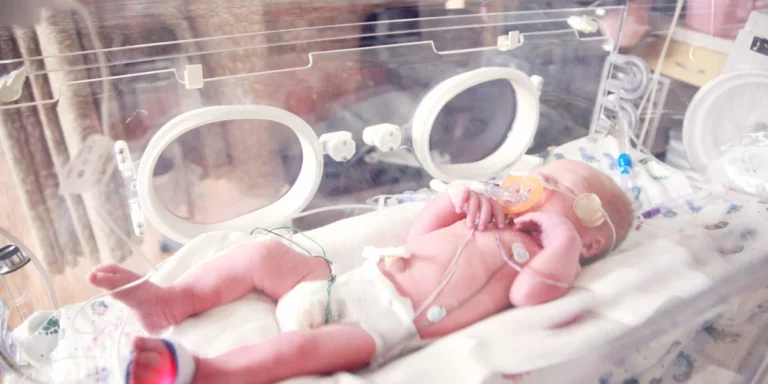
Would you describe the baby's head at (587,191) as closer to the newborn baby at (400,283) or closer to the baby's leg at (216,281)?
the newborn baby at (400,283)

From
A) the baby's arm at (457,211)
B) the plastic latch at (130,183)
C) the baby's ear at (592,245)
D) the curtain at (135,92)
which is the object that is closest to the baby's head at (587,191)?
the baby's ear at (592,245)

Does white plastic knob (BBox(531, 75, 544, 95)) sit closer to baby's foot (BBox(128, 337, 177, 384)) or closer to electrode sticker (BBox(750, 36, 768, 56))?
electrode sticker (BBox(750, 36, 768, 56))

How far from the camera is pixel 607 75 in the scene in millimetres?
1614

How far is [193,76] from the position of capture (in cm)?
105

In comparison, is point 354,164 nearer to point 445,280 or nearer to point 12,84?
point 445,280

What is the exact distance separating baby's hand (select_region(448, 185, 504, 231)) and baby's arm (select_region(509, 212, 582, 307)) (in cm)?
10

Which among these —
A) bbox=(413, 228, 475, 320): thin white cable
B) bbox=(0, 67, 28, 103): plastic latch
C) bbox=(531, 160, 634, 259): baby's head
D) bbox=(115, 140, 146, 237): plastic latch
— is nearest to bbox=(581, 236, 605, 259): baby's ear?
bbox=(531, 160, 634, 259): baby's head

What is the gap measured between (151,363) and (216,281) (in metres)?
0.26

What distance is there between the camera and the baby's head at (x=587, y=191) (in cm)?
108

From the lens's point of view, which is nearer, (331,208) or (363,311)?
(363,311)

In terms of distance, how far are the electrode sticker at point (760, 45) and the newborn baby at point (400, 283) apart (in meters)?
0.63

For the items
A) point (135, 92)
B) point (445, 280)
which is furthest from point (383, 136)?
point (135, 92)

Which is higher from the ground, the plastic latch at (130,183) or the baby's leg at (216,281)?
the plastic latch at (130,183)

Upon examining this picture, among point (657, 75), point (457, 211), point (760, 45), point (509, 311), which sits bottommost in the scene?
point (509, 311)
